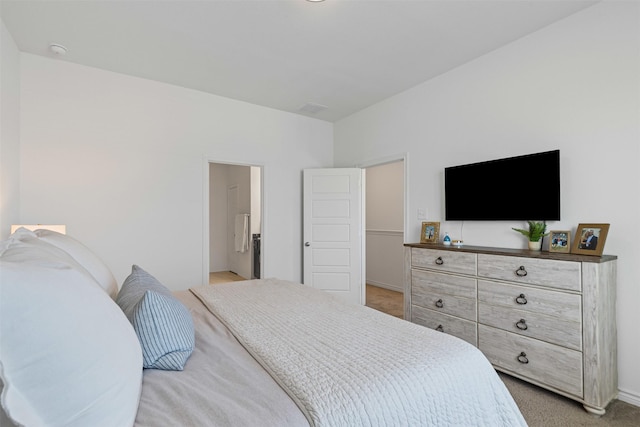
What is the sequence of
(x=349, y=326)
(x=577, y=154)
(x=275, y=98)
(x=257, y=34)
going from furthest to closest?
(x=275, y=98) → (x=257, y=34) → (x=577, y=154) → (x=349, y=326)

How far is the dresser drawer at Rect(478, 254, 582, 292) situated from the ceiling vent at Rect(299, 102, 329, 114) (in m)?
2.80

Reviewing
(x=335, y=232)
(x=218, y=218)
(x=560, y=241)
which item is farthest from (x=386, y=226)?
(x=218, y=218)

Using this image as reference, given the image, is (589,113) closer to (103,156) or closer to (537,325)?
→ (537,325)

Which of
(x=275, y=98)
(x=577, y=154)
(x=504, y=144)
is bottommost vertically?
(x=577, y=154)

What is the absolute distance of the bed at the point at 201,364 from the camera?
63cm

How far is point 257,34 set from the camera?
8.59ft

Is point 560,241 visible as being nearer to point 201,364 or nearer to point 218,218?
point 201,364

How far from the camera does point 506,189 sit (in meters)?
2.75

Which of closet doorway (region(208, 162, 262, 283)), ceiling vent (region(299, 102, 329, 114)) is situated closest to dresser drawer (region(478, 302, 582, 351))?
ceiling vent (region(299, 102, 329, 114))

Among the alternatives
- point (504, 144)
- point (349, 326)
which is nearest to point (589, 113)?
point (504, 144)

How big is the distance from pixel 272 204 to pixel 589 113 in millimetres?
3399

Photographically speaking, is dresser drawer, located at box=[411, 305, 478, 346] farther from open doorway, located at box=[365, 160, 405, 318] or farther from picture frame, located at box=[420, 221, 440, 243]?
open doorway, located at box=[365, 160, 405, 318]

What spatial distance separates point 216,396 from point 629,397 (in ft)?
8.94

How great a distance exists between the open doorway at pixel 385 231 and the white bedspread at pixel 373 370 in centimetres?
369
